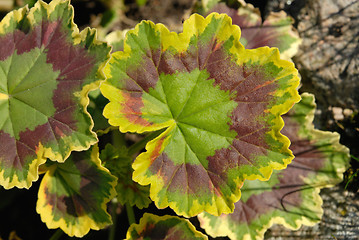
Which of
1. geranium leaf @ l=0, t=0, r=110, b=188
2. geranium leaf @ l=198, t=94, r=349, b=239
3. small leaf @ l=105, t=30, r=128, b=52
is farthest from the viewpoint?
small leaf @ l=105, t=30, r=128, b=52

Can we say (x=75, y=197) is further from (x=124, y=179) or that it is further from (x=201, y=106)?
(x=201, y=106)

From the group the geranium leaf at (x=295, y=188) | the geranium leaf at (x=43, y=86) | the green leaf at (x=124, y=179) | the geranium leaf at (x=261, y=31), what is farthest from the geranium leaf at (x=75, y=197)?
the geranium leaf at (x=261, y=31)

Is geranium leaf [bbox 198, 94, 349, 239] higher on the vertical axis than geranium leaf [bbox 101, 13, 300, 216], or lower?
lower

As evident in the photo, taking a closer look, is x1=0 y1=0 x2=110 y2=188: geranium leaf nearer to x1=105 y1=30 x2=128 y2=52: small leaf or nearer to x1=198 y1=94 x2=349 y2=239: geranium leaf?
x1=105 y1=30 x2=128 y2=52: small leaf

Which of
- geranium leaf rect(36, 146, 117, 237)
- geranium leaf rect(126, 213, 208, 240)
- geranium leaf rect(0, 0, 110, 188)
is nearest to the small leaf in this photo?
geranium leaf rect(0, 0, 110, 188)

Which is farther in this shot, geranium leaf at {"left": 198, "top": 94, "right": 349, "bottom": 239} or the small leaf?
the small leaf

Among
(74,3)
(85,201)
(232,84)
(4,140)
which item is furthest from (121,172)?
(74,3)

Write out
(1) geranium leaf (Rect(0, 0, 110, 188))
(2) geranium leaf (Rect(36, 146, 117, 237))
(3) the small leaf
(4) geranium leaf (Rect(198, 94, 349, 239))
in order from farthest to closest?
(3) the small leaf
(4) geranium leaf (Rect(198, 94, 349, 239))
(2) geranium leaf (Rect(36, 146, 117, 237))
(1) geranium leaf (Rect(0, 0, 110, 188))

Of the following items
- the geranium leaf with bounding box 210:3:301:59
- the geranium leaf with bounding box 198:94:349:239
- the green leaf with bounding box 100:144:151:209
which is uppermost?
the geranium leaf with bounding box 210:3:301:59
